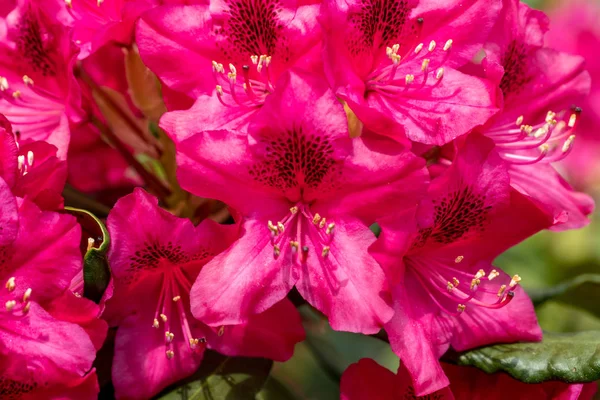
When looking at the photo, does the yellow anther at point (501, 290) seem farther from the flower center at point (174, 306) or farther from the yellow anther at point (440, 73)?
the flower center at point (174, 306)

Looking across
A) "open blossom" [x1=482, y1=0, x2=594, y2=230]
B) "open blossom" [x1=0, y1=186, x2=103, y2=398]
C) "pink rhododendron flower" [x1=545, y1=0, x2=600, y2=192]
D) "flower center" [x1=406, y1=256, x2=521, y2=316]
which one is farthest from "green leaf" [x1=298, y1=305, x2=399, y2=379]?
"pink rhododendron flower" [x1=545, y1=0, x2=600, y2=192]

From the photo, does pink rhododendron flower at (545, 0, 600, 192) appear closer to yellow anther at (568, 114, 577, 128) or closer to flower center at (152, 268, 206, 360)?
yellow anther at (568, 114, 577, 128)

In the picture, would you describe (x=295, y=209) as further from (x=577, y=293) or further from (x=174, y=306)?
(x=577, y=293)

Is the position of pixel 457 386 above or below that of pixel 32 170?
below

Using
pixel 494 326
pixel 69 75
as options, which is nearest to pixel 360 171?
pixel 494 326

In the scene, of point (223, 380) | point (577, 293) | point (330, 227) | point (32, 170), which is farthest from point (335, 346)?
point (32, 170)
